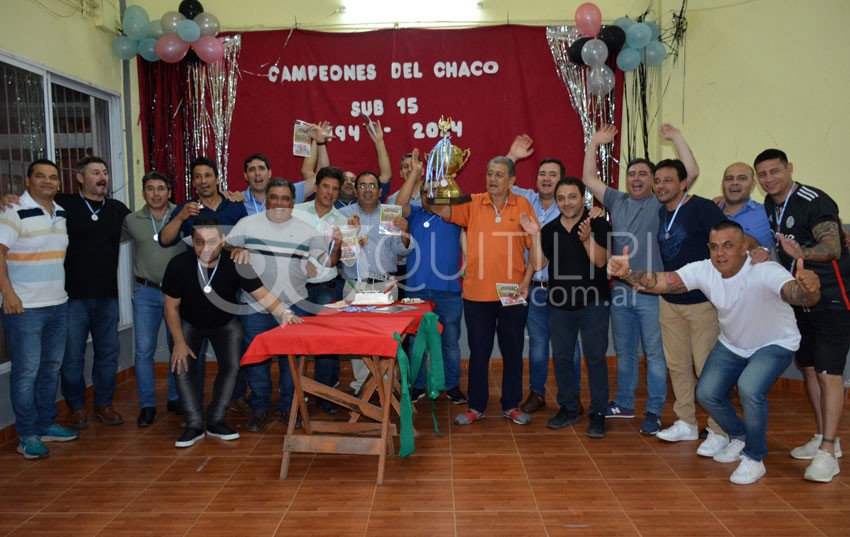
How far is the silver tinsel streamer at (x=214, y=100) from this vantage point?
5688mm

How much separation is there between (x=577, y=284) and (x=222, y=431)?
238 centimetres

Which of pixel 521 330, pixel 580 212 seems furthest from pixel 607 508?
pixel 580 212

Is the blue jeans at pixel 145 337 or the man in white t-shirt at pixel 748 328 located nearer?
the man in white t-shirt at pixel 748 328

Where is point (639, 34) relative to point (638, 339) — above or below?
above

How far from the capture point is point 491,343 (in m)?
4.16

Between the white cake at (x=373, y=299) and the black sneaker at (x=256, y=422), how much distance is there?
101 cm

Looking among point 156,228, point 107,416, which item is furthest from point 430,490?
point 156,228

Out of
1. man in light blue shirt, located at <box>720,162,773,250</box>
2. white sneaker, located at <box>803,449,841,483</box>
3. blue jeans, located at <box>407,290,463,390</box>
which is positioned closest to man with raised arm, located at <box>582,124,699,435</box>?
man in light blue shirt, located at <box>720,162,773,250</box>

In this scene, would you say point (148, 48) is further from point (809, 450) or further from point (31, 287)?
point (809, 450)

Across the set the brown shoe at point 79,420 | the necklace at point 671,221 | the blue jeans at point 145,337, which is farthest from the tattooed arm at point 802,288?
the brown shoe at point 79,420

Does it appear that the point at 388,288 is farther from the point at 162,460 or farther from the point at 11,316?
the point at 11,316

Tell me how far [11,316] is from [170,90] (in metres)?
2.71

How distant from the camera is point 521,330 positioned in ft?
13.5

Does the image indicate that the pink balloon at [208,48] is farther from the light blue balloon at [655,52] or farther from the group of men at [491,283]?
the light blue balloon at [655,52]
